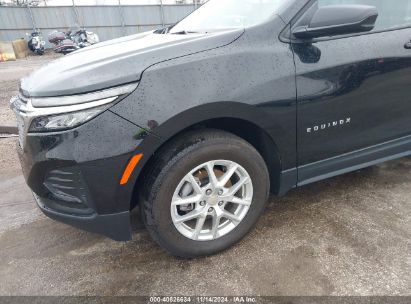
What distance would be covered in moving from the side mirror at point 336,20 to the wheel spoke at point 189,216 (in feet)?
3.93

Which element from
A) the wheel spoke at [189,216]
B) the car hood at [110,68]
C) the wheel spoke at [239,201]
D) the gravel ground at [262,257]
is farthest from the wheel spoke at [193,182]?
the car hood at [110,68]

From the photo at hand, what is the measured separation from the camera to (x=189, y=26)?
266cm

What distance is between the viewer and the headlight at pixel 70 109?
1641mm

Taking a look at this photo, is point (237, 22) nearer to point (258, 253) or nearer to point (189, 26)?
point (189, 26)

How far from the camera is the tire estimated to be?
5.93ft

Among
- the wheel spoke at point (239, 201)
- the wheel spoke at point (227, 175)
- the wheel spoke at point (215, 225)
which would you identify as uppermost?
the wheel spoke at point (227, 175)

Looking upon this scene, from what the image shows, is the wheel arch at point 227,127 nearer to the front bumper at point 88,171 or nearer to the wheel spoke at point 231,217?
the front bumper at point 88,171

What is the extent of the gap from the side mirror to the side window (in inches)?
13.7

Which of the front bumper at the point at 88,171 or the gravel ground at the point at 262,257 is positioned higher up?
the front bumper at the point at 88,171

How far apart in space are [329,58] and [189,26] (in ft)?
3.82

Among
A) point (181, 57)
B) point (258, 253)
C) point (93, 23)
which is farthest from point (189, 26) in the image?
point (93, 23)

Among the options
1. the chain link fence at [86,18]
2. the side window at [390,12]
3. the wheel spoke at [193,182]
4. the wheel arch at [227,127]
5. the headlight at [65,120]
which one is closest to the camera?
the headlight at [65,120]

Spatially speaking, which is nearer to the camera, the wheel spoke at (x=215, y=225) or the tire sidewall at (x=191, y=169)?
the tire sidewall at (x=191, y=169)

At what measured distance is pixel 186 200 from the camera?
1912 mm
